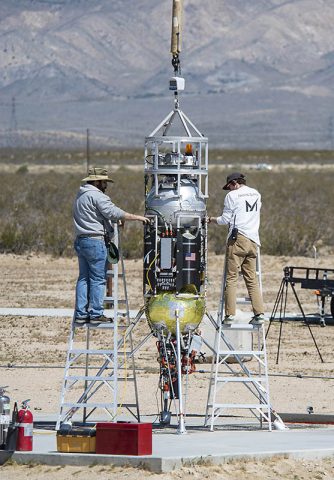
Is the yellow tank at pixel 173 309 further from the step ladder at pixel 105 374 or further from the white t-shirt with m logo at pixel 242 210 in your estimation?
the white t-shirt with m logo at pixel 242 210

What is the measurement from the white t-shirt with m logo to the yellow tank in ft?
2.37

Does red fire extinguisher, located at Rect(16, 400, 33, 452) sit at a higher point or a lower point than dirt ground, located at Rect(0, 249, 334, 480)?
higher

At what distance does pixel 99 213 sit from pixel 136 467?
231 centimetres

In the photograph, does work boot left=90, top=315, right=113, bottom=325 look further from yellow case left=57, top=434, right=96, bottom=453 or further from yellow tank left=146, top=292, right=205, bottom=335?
yellow case left=57, top=434, right=96, bottom=453

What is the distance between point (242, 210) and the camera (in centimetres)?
1250

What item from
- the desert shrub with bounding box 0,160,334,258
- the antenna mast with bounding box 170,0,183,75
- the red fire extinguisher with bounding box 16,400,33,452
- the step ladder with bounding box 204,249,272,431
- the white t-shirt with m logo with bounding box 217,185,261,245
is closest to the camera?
the red fire extinguisher with bounding box 16,400,33,452

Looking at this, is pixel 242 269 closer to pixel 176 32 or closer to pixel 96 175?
pixel 96 175

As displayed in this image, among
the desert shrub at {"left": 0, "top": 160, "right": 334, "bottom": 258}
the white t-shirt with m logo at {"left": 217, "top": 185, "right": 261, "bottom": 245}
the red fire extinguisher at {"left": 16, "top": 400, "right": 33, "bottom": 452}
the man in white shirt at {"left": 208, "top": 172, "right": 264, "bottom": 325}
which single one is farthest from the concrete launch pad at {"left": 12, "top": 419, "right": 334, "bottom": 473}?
the desert shrub at {"left": 0, "top": 160, "right": 334, "bottom": 258}

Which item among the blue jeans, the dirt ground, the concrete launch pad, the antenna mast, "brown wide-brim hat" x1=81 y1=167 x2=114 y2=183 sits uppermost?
the antenna mast

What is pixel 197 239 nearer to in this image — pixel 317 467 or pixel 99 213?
pixel 99 213

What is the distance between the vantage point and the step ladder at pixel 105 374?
38.3 feet

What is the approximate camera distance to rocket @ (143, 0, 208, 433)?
475 inches

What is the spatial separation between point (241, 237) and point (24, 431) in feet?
8.72

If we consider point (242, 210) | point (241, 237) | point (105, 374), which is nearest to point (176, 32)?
point (242, 210)
